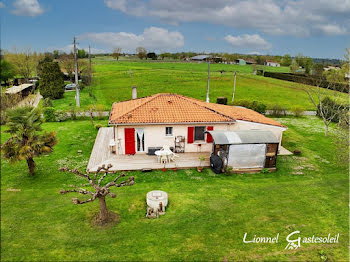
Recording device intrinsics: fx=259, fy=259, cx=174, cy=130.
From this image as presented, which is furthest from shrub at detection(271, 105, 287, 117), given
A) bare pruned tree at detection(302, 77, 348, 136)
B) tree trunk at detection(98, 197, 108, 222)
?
tree trunk at detection(98, 197, 108, 222)

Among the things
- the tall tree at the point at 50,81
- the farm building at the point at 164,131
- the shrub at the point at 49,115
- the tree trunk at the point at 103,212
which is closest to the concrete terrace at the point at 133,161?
the farm building at the point at 164,131

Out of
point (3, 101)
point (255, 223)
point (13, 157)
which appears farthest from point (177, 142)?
point (3, 101)

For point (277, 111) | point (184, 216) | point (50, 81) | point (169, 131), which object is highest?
point (50, 81)

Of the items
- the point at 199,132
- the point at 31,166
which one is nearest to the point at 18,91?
the point at 31,166

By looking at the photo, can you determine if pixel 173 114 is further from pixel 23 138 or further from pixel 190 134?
pixel 23 138

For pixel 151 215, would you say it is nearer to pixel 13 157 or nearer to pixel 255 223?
pixel 255 223

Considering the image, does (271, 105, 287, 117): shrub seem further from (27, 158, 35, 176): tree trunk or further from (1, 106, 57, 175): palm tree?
(27, 158, 35, 176): tree trunk
